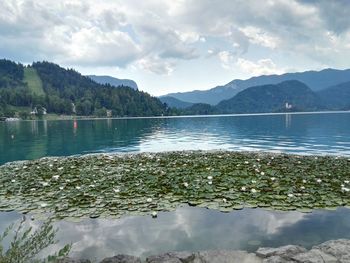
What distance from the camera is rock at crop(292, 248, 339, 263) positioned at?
11.7 m

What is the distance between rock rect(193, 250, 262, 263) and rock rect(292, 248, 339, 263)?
150 centimetres

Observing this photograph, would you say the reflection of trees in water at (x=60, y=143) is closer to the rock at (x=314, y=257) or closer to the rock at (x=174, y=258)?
the rock at (x=174, y=258)

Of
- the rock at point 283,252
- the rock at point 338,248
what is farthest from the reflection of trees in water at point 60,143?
the rock at point 338,248

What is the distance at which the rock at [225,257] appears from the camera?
39.7 feet

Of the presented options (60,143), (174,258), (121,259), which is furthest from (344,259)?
(60,143)

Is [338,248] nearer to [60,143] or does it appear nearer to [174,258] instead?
[174,258]

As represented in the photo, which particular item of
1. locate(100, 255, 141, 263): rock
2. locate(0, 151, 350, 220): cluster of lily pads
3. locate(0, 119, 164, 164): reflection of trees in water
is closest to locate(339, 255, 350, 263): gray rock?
locate(0, 151, 350, 220): cluster of lily pads

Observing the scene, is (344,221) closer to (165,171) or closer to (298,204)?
(298,204)

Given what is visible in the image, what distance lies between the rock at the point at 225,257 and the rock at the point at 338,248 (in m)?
2.85

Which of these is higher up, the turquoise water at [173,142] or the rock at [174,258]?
the rock at [174,258]

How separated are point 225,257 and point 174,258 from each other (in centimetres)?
201

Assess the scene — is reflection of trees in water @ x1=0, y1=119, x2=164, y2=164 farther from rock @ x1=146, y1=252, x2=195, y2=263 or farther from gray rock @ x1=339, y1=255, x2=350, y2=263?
gray rock @ x1=339, y1=255, x2=350, y2=263

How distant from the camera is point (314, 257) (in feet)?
39.2

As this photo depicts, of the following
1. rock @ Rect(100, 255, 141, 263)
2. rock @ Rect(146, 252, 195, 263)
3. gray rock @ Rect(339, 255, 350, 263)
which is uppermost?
gray rock @ Rect(339, 255, 350, 263)
